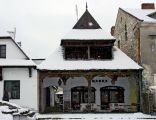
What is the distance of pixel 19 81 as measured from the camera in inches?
1248

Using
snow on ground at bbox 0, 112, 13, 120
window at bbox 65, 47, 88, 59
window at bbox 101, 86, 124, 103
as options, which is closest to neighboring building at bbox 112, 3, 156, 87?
window at bbox 101, 86, 124, 103

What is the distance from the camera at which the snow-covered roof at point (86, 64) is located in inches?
1266

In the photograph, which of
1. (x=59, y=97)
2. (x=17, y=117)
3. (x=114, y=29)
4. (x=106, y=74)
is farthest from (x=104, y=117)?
(x=59, y=97)

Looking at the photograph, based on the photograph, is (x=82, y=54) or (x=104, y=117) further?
(x=82, y=54)

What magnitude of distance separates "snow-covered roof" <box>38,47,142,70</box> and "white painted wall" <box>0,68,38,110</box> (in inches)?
47.0

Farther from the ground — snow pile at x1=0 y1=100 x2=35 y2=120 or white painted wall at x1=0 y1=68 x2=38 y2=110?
white painted wall at x1=0 y1=68 x2=38 y2=110

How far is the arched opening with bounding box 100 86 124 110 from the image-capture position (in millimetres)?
34875

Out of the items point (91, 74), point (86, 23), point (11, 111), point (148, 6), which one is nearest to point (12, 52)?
point (91, 74)

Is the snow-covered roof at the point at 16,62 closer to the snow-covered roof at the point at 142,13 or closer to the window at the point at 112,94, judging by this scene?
the window at the point at 112,94

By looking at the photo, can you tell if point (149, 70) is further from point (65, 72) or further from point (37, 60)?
point (37, 60)

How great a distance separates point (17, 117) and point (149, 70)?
12701 millimetres

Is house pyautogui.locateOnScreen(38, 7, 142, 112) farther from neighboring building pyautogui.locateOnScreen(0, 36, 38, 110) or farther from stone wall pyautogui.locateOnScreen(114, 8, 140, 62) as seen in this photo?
stone wall pyautogui.locateOnScreen(114, 8, 140, 62)

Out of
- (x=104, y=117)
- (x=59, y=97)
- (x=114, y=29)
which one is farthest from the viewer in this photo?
(x=59, y=97)

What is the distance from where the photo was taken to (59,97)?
53719 mm
